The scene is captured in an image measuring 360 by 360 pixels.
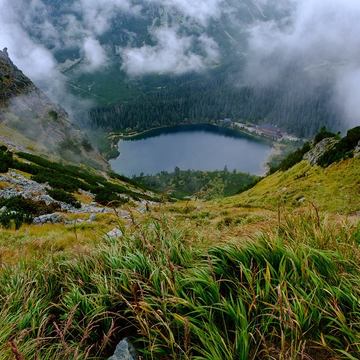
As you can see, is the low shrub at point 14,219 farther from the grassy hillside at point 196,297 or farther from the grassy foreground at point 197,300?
the grassy foreground at point 197,300

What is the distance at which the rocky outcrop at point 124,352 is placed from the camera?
446cm

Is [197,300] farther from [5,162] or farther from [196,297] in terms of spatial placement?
[5,162]

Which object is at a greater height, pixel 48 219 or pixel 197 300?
pixel 48 219

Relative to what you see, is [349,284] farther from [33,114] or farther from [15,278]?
[33,114]

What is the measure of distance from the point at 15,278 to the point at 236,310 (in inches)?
155

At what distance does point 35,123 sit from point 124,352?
91.1m

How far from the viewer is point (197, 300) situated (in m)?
4.81

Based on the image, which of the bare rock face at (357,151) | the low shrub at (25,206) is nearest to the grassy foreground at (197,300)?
the low shrub at (25,206)

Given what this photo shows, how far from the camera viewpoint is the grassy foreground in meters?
4.19

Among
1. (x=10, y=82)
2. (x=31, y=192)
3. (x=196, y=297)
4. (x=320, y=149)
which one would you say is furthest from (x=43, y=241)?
(x=10, y=82)

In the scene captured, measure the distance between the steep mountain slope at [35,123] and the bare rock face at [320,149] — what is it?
165 ft

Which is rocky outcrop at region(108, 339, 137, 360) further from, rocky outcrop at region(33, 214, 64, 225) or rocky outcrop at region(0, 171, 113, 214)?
rocky outcrop at region(0, 171, 113, 214)

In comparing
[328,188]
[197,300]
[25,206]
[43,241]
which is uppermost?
[328,188]

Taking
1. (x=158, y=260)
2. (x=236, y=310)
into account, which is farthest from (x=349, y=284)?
(x=158, y=260)
